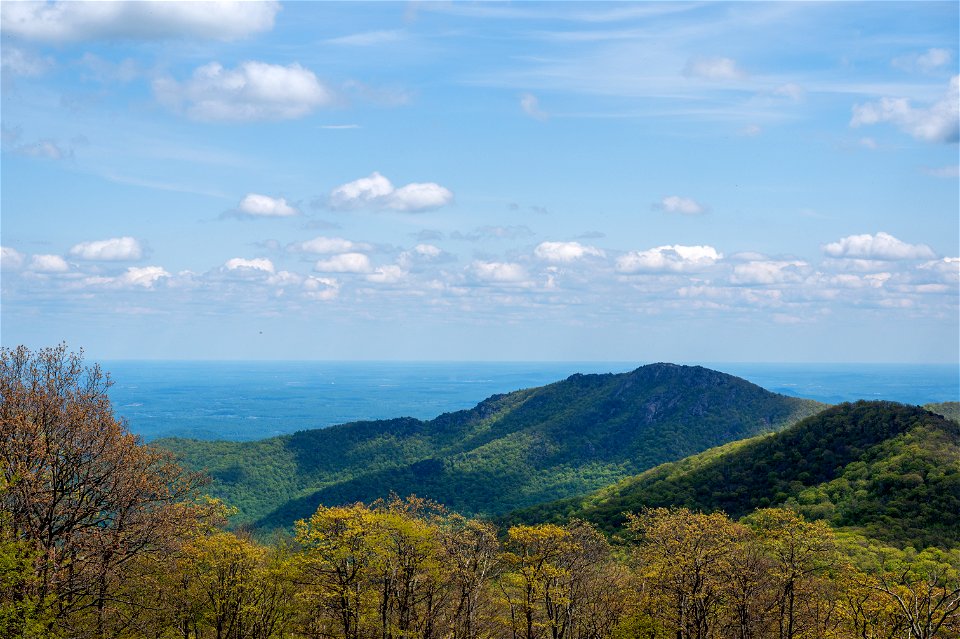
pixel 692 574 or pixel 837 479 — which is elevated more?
pixel 692 574

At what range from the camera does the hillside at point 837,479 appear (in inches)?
3538

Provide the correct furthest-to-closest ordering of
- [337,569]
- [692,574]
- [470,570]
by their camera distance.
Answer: [470,570]
[692,574]
[337,569]

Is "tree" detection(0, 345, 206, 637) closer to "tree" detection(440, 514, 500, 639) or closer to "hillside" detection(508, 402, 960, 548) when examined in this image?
"tree" detection(440, 514, 500, 639)

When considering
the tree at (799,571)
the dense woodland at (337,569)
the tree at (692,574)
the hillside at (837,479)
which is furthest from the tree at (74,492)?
the hillside at (837,479)

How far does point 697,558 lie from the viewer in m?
51.7

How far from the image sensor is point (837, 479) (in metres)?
111

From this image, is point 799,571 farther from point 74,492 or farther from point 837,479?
point 837,479

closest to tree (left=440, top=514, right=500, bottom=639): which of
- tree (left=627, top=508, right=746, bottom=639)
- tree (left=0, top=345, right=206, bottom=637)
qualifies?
tree (left=627, top=508, right=746, bottom=639)

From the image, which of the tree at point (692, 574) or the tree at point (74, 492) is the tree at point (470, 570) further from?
the tree at point (74, 492)

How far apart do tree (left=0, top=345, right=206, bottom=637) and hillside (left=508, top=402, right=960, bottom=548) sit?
7765 cm

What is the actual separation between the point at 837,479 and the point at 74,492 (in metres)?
105

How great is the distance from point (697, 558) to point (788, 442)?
299 feet

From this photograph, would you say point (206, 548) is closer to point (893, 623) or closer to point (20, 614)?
point (20, 614)

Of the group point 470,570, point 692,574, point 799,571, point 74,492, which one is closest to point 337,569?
point 470,570
